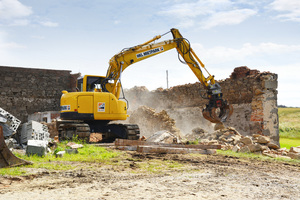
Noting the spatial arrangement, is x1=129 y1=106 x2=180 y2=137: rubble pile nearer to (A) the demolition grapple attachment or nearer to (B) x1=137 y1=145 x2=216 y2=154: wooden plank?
(A) the demolition grapple attachment

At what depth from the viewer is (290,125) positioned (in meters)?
29.0

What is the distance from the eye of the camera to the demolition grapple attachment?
12.5m

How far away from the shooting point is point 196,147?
10.1 metres

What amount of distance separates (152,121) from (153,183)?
11396mm

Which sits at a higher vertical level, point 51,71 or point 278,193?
point 51,71

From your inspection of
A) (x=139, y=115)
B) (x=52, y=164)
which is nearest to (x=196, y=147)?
(x=52, y=164)

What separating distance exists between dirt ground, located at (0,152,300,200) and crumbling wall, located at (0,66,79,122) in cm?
1565

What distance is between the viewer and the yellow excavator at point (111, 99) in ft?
36.5

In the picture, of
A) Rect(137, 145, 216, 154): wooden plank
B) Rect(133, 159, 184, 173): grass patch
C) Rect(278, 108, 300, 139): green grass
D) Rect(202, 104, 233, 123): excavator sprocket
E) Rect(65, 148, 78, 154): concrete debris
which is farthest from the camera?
Rect(278, 108, 300, 139): green grass

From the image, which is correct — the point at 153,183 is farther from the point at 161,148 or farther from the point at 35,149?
the point at 161,148

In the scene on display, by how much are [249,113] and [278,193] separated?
10455 mm

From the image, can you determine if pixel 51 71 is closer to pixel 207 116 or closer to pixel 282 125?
pixel 207 116

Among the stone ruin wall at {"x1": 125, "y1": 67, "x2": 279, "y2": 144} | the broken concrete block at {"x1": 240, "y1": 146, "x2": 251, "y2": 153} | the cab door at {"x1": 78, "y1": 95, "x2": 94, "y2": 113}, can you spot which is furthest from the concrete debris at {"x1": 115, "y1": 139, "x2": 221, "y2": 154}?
the stone ruin wall at {"x1": 125, "y1": 67, "x2": 279, "y2": 144}

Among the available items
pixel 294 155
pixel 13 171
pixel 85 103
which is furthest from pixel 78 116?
pixel 294 155
